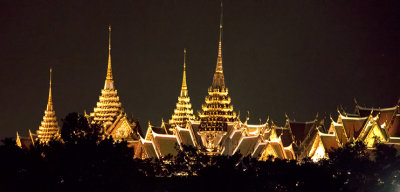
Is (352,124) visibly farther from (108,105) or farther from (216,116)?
(108,105)

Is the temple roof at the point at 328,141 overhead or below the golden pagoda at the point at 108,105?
below

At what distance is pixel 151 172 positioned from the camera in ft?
154

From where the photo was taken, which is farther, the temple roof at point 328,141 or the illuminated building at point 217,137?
the temple roof at point 328,141

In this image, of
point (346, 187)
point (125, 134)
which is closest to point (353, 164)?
point (346, 187)

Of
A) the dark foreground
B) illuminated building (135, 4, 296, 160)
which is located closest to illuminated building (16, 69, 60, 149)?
illuminated building (135, 4, 296, 160)

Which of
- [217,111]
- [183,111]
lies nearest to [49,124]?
[183,111]

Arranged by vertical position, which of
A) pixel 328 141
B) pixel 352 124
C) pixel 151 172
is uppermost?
pixel 352 124

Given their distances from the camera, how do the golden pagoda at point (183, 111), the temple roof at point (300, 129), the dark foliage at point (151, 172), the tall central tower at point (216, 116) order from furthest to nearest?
1. the golden pagoda at point (183, 111)
2. the temple roof at point (300, 129)
3. the tall central tower at point (216, 116)
4. the dark foliage at point (151, 172)

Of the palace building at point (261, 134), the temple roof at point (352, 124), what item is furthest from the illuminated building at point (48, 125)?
the temple roof at point (352, 124)

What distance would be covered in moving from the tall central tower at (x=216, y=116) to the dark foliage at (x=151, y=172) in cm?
886

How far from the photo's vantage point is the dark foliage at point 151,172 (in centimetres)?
4181

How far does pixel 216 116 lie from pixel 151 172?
16.4m

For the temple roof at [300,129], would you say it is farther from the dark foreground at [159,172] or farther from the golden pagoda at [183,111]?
the dark foreground at [159,172]

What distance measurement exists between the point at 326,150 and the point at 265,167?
15.4 meters
